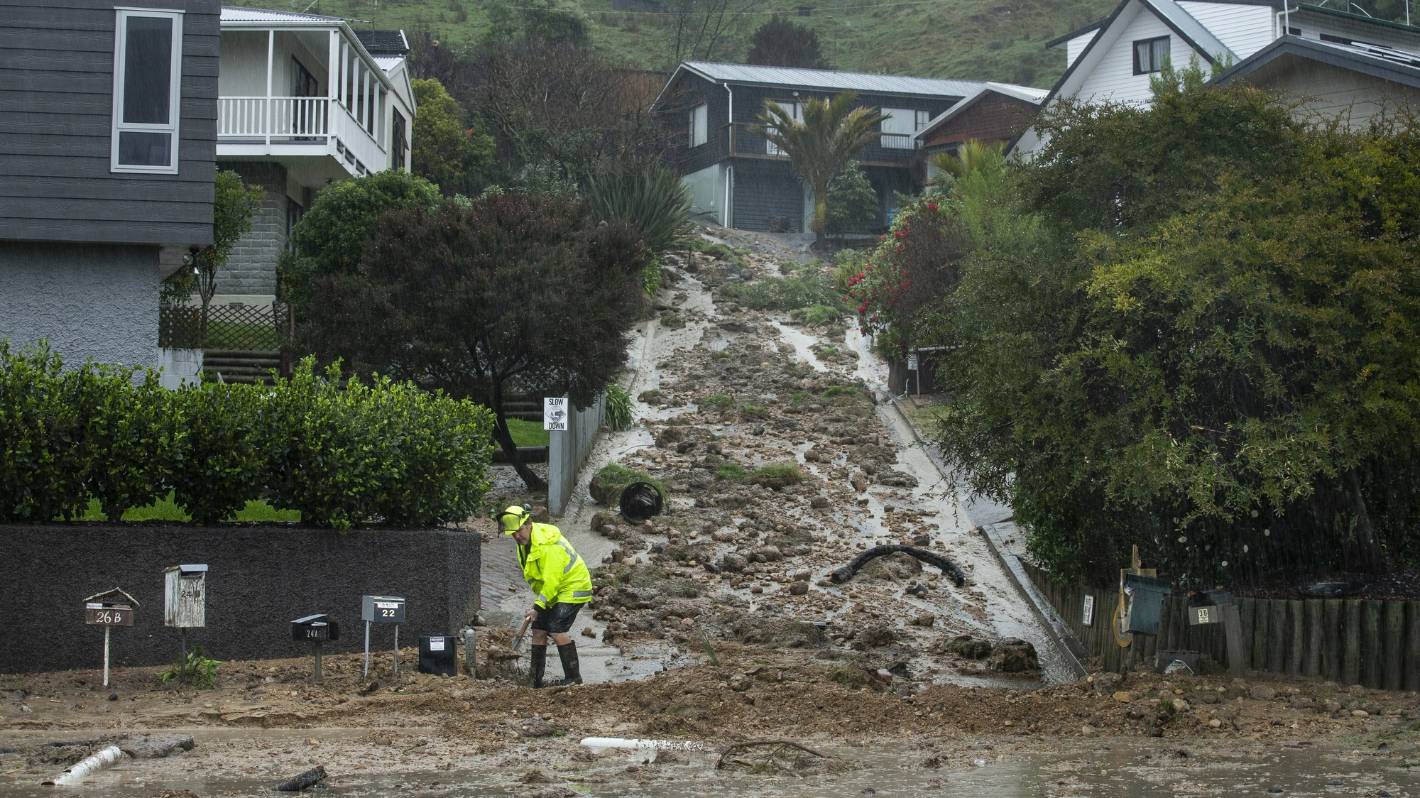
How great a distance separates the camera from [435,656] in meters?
12.9

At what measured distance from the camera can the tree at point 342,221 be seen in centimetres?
2723

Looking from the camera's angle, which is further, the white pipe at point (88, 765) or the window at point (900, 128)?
the window at point (900, 128)

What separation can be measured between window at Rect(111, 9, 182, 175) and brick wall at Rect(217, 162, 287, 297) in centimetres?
1068

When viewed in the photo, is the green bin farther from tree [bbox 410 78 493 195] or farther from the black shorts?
tree [bbox 410 78 493 195]

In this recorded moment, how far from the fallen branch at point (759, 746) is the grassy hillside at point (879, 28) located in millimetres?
57919

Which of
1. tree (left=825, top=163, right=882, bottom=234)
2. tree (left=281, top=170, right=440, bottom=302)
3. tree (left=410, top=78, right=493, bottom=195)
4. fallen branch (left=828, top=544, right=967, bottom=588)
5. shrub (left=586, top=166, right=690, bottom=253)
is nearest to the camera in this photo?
fallen branch (left=828, top=544, right=967, bottom=588)

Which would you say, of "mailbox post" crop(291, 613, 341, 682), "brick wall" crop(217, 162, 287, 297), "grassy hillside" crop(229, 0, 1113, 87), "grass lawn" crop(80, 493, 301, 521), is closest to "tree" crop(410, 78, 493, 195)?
"brick wall" crop(217, 162, 287, 297)

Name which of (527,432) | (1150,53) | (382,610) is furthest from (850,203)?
(382,610)

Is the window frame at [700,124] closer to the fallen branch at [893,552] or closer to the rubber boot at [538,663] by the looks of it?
the fallen branch at [893,552]

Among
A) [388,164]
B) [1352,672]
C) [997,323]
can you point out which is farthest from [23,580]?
[388,164]

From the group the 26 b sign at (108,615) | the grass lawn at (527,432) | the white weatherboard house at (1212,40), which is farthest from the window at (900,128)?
the 26 b sign at (108,615)

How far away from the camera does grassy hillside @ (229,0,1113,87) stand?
2891 inches

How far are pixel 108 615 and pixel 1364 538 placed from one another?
1113 cm

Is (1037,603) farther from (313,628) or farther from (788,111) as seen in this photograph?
(788,111)
